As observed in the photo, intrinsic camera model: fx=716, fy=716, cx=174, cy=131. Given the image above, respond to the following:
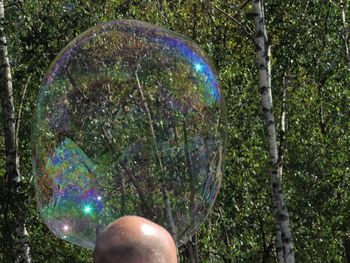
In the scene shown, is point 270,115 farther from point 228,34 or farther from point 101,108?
point 101,108

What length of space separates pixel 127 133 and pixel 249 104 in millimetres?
9049

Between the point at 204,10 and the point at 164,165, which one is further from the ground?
the point at 204,10

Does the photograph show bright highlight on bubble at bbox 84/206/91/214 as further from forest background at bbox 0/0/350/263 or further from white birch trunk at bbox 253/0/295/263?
forest background at bbox 0/0/350/263

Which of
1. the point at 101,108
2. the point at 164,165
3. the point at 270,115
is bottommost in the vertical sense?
the point at 164,165

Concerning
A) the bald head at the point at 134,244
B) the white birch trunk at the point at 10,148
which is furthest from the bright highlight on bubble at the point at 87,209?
the white birch trunk at the point at 10,148

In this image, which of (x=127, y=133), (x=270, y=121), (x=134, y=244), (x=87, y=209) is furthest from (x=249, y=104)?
(x=134, y=244)

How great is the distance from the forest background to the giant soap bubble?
7051 mm

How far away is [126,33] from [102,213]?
1.28 metres

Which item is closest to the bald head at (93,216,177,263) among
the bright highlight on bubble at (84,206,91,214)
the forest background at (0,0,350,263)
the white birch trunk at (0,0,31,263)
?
the bright highlight on bubble at (84,206,91,214)

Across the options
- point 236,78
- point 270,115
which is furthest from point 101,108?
point 236,78

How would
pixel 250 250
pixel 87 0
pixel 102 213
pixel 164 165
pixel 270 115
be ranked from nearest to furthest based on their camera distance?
1. pixel 102 213
2. pixel 164 165
3. pixel 270 115
4. pixel 87 0
5. pixel 250 250

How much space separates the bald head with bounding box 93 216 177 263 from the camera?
1.58m

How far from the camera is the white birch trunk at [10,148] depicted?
10.4 metres

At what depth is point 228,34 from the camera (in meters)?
14.2
